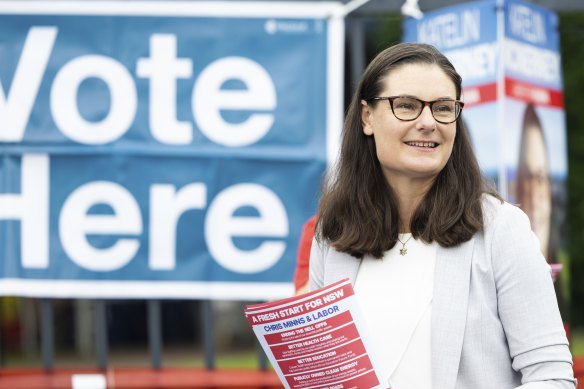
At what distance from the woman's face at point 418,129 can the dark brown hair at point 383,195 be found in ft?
0.08

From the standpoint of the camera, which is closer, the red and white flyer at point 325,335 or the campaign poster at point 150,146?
the red and white flyer at point 325,335

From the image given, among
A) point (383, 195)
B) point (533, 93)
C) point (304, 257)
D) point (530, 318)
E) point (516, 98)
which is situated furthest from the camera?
point (533, 93)

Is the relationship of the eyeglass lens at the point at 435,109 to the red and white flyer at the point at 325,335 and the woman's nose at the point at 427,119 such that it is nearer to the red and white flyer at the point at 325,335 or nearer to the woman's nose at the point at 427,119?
the woman's nose at the point at 427,119

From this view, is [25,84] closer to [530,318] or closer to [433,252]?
[433,252]

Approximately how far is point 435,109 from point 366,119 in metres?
0.23

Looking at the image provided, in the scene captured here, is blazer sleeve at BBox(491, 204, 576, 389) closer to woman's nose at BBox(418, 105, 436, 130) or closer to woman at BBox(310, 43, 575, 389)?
woman at BBox(310, 43, 575, 389)

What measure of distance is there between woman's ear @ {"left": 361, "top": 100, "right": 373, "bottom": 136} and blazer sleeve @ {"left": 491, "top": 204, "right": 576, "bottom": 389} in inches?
17.3

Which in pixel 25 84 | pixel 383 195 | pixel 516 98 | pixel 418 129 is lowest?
pixel 383 195

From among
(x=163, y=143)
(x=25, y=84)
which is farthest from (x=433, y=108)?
(x=25, y=84)

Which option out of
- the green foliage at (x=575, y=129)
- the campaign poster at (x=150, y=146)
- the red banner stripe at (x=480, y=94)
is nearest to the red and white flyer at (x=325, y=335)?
the red banner stripe at (x=480, y=94)

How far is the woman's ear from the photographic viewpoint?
2150mm

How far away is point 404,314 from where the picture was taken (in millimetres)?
1960

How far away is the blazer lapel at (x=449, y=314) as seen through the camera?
188 centimetres

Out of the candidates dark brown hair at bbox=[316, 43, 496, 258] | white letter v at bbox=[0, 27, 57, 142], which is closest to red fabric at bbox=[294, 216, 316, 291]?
dark brown hair at bbox=[316, 43, 496, 258]
